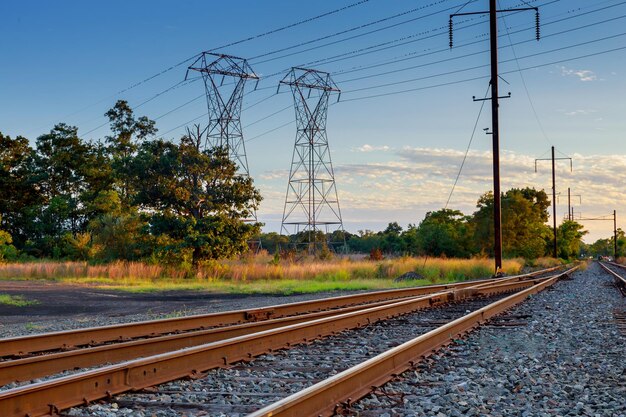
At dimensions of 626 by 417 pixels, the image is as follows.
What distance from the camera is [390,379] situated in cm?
707

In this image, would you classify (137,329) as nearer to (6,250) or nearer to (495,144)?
(495,144)

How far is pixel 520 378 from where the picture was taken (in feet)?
24.1

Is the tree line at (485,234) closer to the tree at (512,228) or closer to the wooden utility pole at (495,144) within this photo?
the tree at (512,228)

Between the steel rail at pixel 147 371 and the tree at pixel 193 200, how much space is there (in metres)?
22.9

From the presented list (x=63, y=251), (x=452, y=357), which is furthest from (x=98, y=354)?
(x=63, y=251)

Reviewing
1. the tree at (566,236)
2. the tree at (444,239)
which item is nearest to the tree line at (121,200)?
the tree at (444,239)

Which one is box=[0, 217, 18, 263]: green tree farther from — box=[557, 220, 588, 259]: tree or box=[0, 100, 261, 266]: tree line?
box=[557, 220, 588, 259]: tree

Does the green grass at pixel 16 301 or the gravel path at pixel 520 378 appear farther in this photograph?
the green grass at pixel 16 301

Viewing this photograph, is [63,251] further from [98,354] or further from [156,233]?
[98,354]

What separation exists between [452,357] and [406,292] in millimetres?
11010

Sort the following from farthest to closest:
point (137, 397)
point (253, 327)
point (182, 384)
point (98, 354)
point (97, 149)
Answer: point (97, 149), point (253, 327), point (98, 354), point (182, 384), point (137, 397)

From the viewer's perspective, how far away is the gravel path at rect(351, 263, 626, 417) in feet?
19.6

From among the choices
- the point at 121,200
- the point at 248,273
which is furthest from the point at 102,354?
the point at 121,200

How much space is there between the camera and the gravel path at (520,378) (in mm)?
5988
